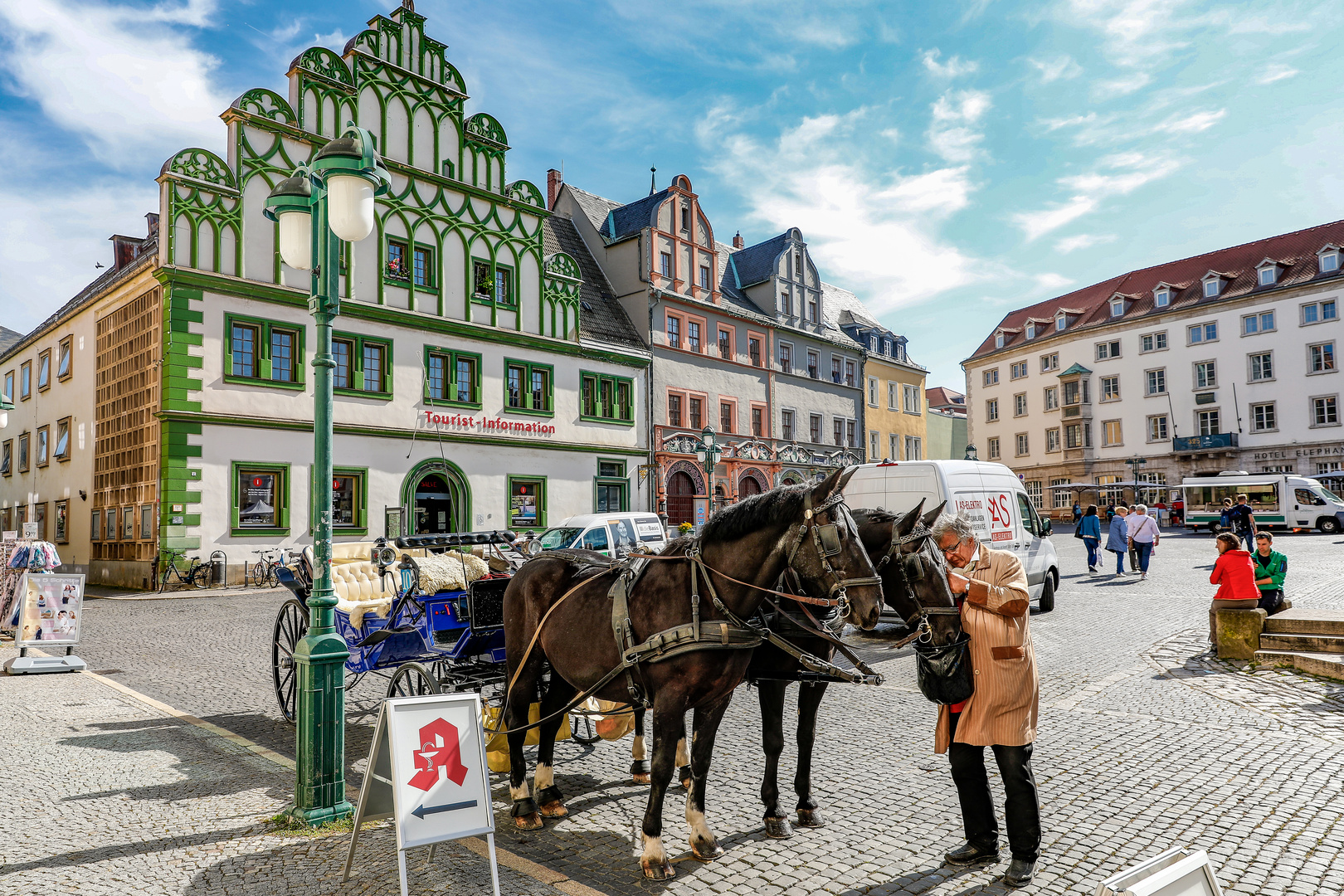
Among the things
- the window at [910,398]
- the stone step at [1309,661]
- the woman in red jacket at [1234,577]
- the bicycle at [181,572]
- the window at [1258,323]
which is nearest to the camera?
the stone step at [1309,661]

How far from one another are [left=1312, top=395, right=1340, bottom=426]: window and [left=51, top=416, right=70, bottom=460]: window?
201ft

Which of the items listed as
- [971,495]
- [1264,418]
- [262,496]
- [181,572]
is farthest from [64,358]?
[1264,418]

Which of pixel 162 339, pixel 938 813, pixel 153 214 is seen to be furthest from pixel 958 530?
pixel 153 214

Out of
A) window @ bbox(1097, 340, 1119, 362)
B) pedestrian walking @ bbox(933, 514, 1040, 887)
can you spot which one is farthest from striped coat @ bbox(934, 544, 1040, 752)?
window @ bbox(1097, 340, 1119, 362)

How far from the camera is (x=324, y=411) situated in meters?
5.64

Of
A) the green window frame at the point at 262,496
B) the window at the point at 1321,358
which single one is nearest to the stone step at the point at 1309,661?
the green window frame at the point at 262,496

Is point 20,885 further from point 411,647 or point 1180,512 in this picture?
point 1180,512

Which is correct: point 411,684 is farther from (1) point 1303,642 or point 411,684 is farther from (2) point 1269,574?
(2) point 1269,574

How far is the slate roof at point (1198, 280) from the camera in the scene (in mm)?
50969

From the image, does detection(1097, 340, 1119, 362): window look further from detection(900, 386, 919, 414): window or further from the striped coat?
the striped coat

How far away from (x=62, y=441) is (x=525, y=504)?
16.0 metres

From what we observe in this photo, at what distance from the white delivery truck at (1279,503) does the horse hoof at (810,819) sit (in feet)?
124

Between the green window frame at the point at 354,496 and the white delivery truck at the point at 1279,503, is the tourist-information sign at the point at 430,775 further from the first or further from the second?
the white delivery truck at the point at 1279,503

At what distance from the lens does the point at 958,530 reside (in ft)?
15.4
